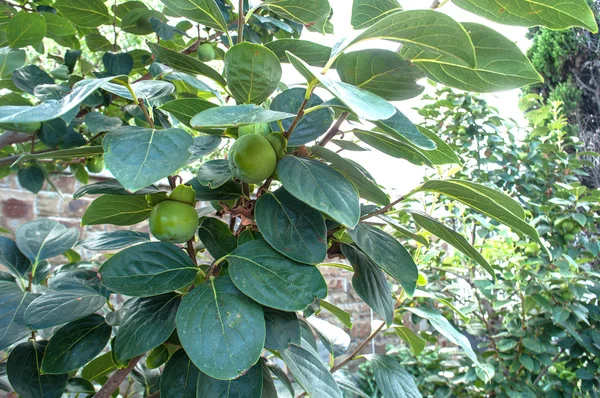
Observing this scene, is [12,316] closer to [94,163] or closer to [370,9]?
[370,9]

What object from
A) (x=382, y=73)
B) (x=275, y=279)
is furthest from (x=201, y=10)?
(x=275, y=279)

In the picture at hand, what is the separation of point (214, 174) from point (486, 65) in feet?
1.16

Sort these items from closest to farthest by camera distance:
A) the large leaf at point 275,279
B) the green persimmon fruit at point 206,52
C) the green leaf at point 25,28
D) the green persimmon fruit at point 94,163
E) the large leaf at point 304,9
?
the large leaf at point 275,279 → the large leaf at point 304,9 → the green leaf at point 25,28 → the green persimmon fruit at point 206,52 → the green persimmon fruit at point 94,163

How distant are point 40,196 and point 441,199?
2.41 meters

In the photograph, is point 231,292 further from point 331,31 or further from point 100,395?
point 331,31

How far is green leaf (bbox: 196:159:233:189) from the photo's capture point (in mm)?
559

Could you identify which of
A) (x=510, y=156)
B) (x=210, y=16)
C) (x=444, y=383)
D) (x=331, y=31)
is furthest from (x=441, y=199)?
(x=210, y=16)

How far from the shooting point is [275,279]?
0.49 meters

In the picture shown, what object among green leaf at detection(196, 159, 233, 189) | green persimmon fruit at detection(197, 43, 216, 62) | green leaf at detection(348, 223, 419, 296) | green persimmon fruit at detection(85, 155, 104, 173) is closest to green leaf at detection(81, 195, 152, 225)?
→ green leaf at detection(196, 159, 233, 189)

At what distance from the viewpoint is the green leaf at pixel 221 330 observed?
426 millimetres

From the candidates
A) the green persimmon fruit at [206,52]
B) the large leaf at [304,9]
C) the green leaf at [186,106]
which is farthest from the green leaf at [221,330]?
the green persimmon fruit at [206,52]

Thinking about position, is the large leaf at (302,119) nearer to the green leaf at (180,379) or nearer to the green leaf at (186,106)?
the green leaf at (186,106)

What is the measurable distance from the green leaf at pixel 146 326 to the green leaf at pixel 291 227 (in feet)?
0.56

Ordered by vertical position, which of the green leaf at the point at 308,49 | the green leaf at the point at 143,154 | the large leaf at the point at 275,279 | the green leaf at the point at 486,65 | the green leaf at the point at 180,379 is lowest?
the green leaf at the point at 180,379
